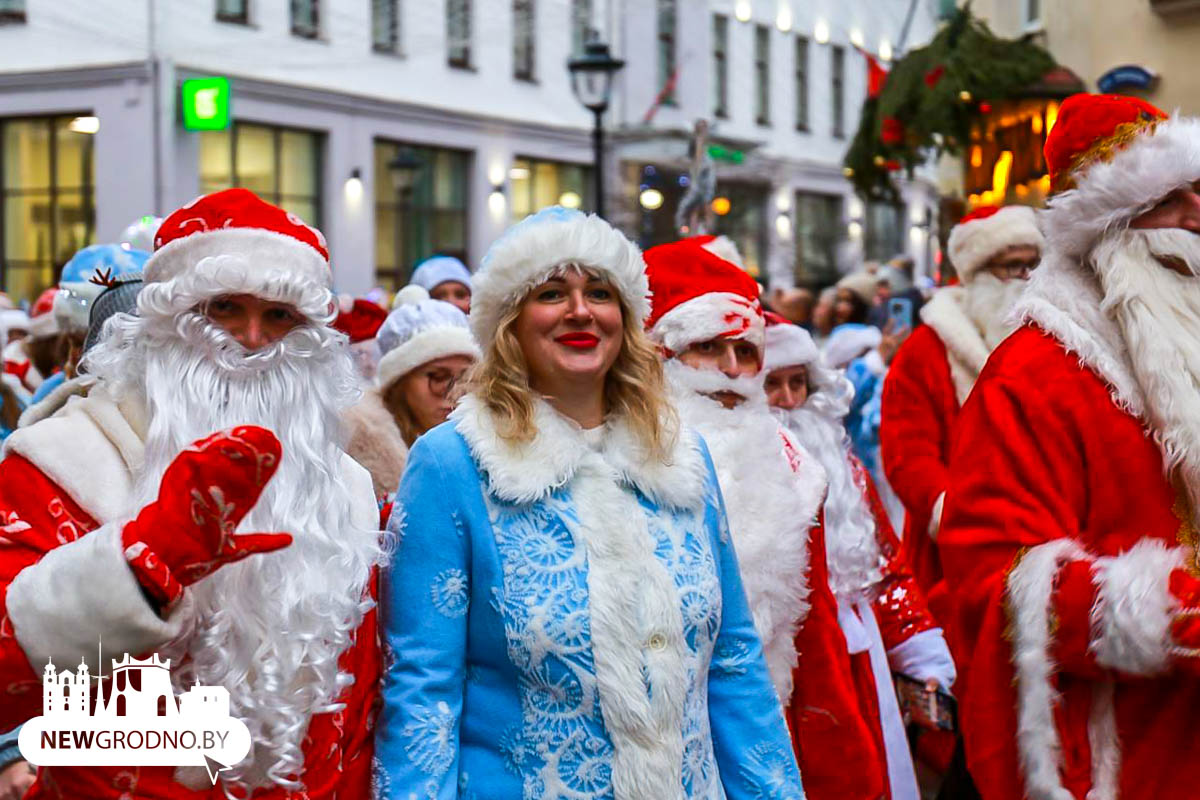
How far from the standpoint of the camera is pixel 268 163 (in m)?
25.9

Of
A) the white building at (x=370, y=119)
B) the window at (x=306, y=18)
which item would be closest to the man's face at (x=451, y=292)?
the white building at (x=370, y=119)

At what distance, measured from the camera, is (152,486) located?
299 cm

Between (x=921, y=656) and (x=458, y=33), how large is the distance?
25.3m

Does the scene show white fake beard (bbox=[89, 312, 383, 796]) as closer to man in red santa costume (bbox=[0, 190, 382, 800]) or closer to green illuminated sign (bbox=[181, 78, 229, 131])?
man in red santa costume (bbox=[0, 190, 382, 800])

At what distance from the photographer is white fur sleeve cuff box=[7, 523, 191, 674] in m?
2.69

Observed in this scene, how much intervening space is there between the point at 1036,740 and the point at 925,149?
9.58 metres

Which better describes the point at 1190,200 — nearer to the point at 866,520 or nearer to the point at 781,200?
the point at 866,520

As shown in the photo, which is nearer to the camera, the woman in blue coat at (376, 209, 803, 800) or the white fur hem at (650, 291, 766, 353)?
the woman in blue coat at (376, 209, 803, 800)

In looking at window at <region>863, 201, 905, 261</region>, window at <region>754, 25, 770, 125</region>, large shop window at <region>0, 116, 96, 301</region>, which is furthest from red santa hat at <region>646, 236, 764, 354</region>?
window at <region>863, 201, 905, 261</region>

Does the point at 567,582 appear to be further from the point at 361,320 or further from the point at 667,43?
the point at 667,43

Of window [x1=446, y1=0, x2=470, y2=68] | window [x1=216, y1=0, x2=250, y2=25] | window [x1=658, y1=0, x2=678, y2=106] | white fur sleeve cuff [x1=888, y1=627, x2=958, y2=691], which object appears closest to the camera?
white fur sleeve cuff [x1=888, y1=627, x2=958, y2=691]

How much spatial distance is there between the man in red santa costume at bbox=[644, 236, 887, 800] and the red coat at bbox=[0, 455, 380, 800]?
54.0 inches

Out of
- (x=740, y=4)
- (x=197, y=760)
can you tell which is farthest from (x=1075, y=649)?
(x=740, y=4)

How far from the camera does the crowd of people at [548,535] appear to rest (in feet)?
9.62
